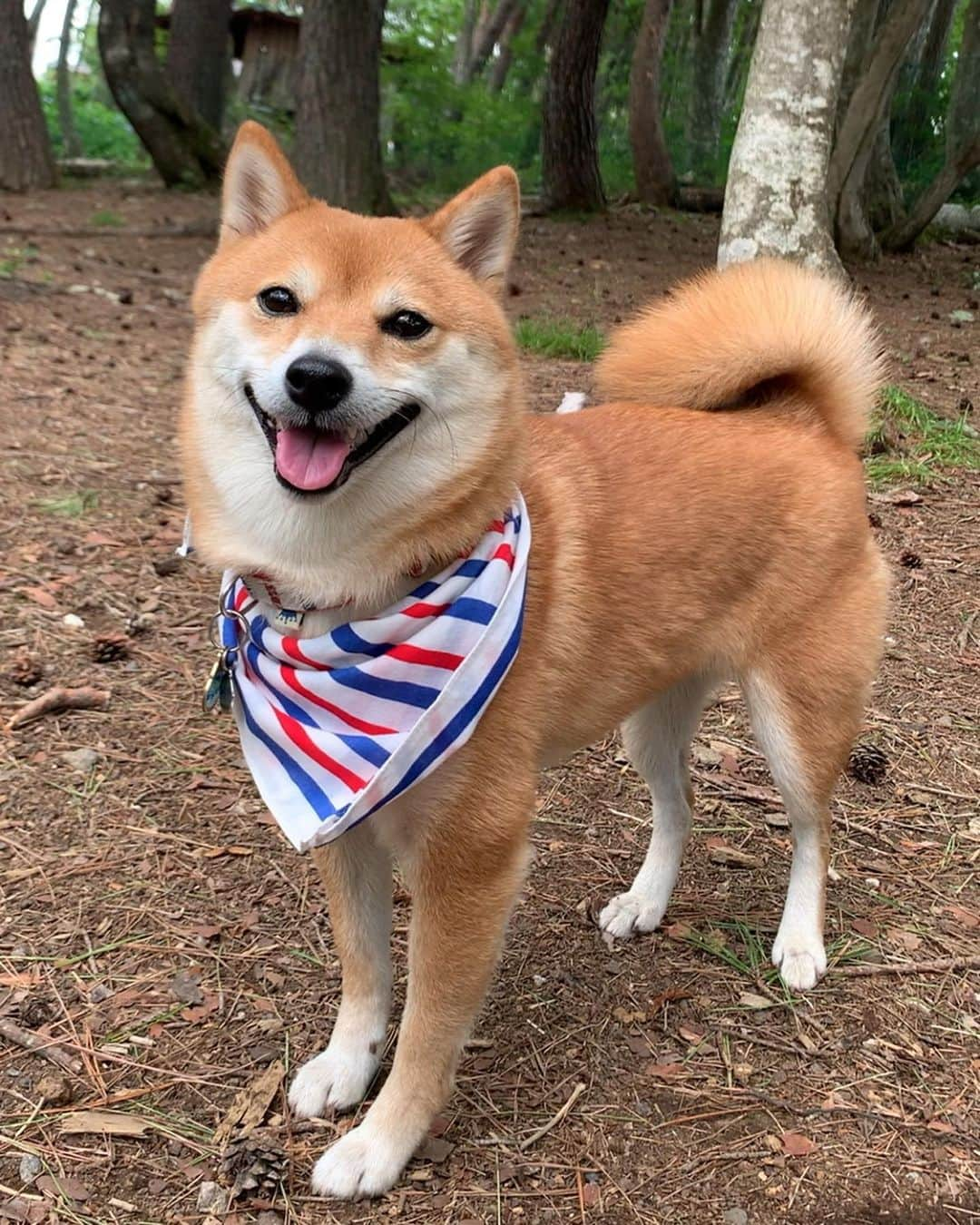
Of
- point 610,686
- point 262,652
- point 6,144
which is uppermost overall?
point 262,652

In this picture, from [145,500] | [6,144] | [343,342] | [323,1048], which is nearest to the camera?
[343,342]

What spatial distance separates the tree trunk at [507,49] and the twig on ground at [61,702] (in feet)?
69.4

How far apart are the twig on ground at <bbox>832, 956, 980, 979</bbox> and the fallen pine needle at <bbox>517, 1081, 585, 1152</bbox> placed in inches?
31.4

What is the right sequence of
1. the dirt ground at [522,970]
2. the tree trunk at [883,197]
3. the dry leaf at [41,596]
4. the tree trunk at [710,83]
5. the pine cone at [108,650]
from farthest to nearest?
the tree trunk at [710,83] → the tree trunk at [883,197] → the dry leaf at [41,596] → the pine cone at [108,650] → the dirt ground at [522,970]

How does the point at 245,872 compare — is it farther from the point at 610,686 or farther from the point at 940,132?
the point at 940,132

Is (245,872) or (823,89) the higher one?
(823,89)

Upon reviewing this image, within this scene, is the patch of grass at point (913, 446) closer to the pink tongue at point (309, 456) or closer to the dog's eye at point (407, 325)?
the dog's eye at point (407, 325)

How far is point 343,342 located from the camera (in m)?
1.95

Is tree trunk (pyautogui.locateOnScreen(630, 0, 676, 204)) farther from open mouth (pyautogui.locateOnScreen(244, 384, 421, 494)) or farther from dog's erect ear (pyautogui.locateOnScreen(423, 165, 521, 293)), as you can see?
open mouth (pyautogui.locateOnScreen(244, 384, 421, 494))

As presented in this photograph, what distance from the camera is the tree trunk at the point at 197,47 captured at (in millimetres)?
14422

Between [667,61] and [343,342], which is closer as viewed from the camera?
[343,342]

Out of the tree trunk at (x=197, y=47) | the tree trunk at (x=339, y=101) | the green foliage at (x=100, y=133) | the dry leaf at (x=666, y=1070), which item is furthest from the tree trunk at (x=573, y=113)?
the dry leaf at (x=666, y=1070)

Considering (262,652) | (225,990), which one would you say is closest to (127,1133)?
(225,990)

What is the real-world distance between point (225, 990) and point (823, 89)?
496cm
